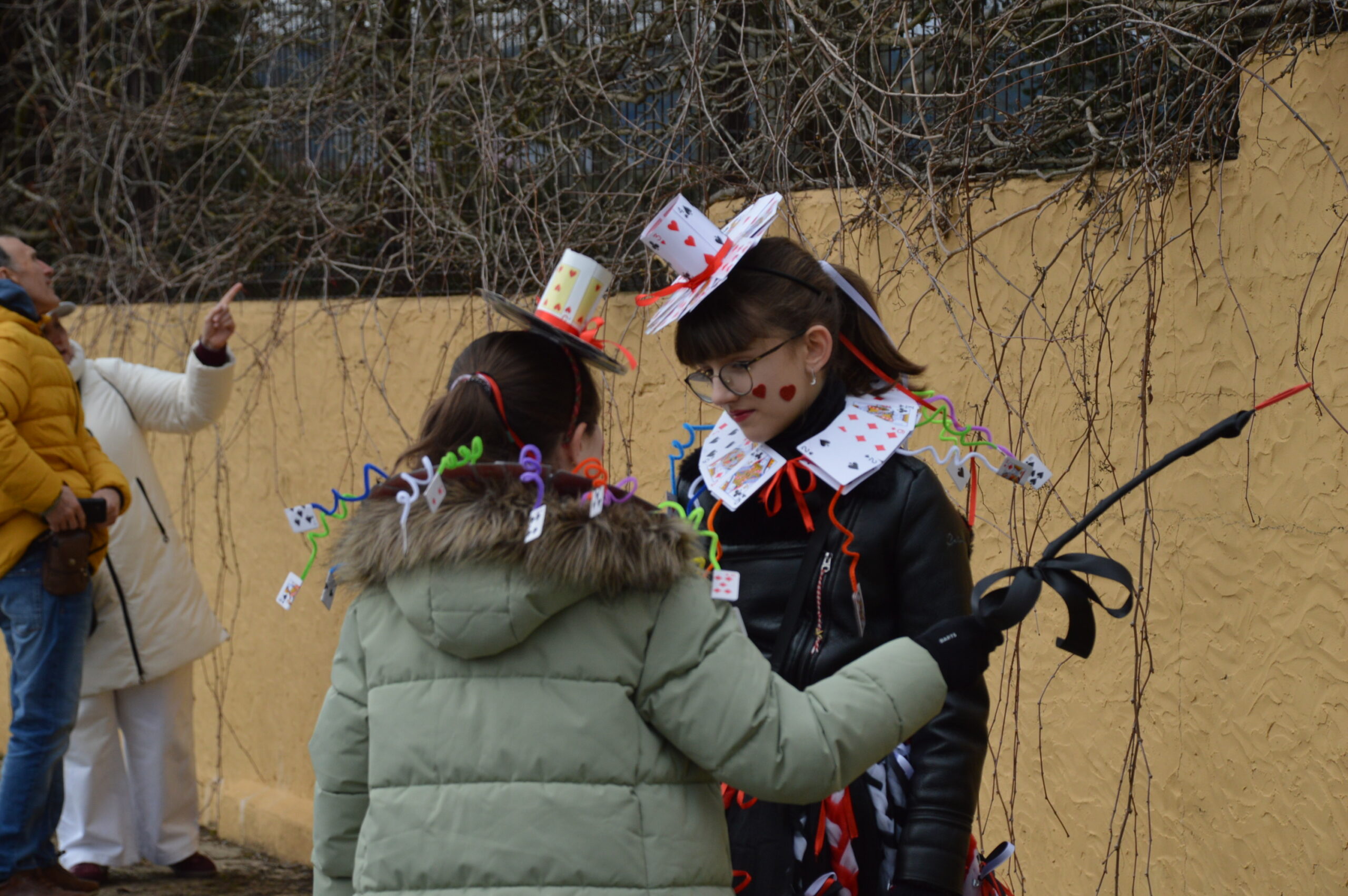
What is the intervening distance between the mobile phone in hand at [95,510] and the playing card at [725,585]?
2532 millimetres

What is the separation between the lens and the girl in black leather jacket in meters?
1.74

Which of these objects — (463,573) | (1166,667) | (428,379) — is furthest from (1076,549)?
(428,379)

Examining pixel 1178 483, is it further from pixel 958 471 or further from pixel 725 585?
pixel 725 585

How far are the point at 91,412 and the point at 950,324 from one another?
266 cm

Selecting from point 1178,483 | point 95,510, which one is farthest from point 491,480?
point 95,510

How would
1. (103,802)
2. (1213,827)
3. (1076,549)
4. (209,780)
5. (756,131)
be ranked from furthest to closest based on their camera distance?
(209,780) < (103,802) < (756,131) < (1076,549) < (1213,827)

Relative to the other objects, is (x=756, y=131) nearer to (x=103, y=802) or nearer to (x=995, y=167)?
(x=995, y=167)

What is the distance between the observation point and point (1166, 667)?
276 cm

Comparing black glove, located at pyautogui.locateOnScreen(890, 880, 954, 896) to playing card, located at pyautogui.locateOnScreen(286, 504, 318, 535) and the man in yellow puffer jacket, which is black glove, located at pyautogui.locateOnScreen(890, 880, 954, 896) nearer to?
playing card, located at pyautogui.locateOnScreen(286, 504, 318, 535)

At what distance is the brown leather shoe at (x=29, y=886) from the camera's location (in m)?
3.62

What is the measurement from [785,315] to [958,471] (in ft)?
1.14

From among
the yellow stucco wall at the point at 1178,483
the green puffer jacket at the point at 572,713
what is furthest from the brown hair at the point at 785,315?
the yellow stucco wall at the point at 1178,483

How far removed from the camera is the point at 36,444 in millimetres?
3545

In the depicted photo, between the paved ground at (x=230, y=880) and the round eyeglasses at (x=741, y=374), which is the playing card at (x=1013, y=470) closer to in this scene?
the round eyeglasses at (x=741, y=374)
